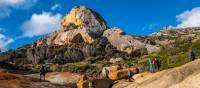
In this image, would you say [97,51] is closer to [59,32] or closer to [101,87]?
[59,32]

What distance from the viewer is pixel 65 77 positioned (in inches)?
2452

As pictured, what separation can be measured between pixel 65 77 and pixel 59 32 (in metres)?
98.2

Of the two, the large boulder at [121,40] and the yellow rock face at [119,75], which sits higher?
the large boulder at [121,40]

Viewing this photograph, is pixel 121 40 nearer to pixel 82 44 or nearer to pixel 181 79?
pixel 82 44

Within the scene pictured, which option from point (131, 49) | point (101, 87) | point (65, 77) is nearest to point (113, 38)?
point (131, 49)

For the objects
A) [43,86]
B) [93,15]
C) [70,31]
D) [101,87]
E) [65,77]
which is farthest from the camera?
[93,15]

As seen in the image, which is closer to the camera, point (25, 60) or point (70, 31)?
point (25, 60)

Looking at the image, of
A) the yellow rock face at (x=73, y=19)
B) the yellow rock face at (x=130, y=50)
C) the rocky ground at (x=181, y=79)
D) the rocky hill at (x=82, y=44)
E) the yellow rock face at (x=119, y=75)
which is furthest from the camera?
the yellow rock face at (x=73, y=19)

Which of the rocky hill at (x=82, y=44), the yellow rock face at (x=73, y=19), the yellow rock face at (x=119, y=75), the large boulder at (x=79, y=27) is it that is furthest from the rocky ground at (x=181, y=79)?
the yellow rock face at (x=73, y=19)

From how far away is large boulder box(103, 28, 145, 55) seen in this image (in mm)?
132125

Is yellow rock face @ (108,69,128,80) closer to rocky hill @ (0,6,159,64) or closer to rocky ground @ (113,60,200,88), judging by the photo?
rocky ground @ (113,60,200,88)

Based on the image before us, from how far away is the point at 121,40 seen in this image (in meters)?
139

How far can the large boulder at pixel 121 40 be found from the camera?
433 ft

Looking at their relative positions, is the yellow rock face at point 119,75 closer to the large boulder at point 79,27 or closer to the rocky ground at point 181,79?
the rocky ground at point 181,79
